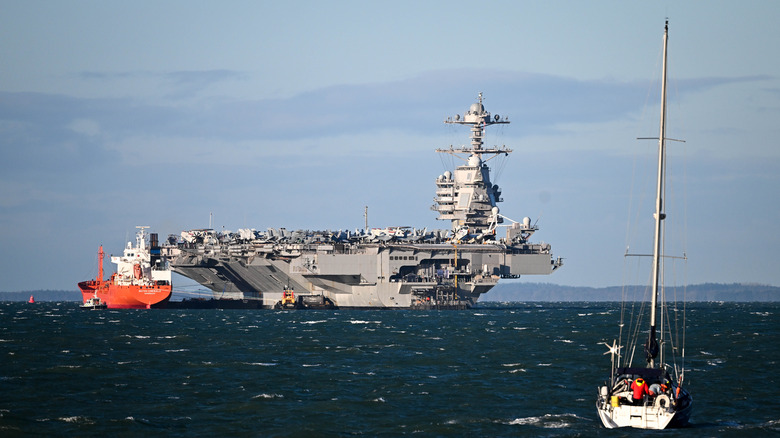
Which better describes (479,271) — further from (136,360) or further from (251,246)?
(136,360)

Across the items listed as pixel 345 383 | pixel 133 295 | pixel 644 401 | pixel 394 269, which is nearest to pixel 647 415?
pixel 644 401

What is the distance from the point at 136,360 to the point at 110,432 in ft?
59.7

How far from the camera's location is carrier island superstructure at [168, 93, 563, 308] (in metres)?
92.4

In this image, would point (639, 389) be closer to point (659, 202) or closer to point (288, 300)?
point (659, 202)

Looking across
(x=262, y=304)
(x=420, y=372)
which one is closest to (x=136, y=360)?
(x=420, y=372)

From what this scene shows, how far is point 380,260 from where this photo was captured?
92.0 metres

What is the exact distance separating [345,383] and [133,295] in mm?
70906

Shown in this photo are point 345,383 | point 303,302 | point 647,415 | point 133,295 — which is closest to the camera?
point 647,415

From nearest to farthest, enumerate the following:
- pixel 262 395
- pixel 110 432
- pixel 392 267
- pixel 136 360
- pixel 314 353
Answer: pixel 110 432 → pixel 262 395 → pixel 136 360 → pixel 314 353 → pixel 392 267

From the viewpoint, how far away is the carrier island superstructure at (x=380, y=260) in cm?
9244

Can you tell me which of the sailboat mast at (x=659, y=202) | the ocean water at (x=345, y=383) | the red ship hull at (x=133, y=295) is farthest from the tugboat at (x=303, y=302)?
the sailboat mast at (x=659, y=202)

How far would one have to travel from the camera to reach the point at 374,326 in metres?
70.2

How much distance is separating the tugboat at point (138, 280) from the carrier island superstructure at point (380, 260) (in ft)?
8.99

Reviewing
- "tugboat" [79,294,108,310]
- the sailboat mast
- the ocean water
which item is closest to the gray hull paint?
"tugboat" [79,294,108,310]
